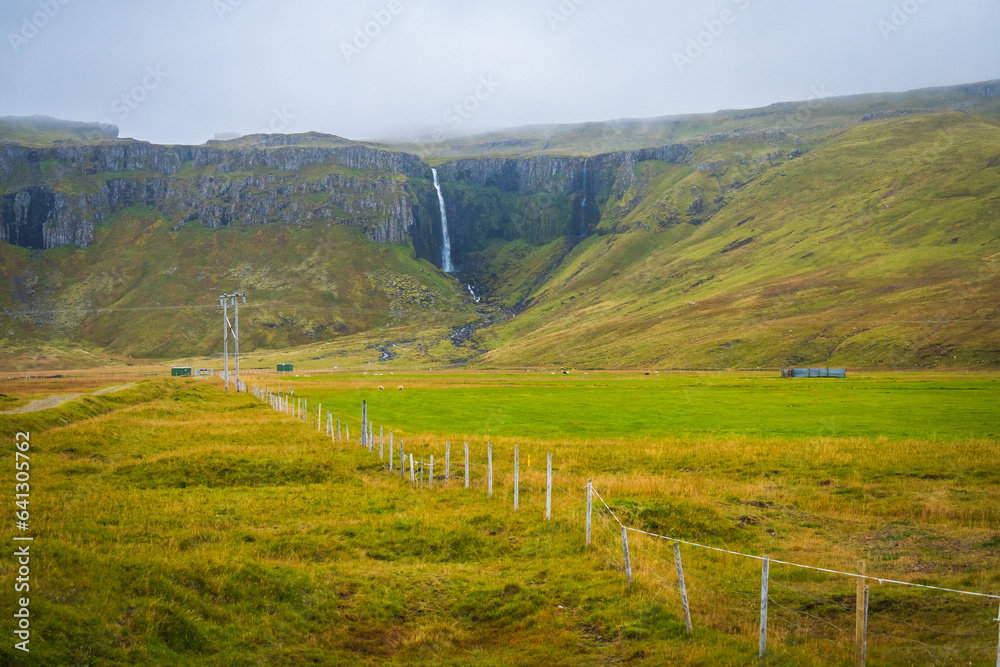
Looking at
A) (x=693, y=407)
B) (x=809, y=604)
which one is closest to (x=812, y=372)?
(x=693, y=407)

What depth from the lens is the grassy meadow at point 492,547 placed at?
14672mm

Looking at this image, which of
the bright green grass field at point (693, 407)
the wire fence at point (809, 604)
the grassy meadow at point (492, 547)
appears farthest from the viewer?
the bright green grass field at point (693, 407)

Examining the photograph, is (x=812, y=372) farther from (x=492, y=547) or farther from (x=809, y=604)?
(x=809, y=604)

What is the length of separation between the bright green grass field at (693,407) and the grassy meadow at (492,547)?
4.26 m

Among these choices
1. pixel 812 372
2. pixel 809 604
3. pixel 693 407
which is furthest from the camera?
pixel 812 372

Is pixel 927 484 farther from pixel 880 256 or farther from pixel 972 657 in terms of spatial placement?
pixel 880 256

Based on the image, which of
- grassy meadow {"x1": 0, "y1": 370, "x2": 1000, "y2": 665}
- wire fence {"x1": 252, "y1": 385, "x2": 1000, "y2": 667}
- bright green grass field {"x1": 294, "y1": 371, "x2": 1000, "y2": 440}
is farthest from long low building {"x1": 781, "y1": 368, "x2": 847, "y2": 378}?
wire fence {"x1": 252, "y1": 385, "x2": 1000, "y2": 667}

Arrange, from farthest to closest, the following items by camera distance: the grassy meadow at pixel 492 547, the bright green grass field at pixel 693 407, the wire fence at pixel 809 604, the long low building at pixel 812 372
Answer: the long low building at pixel 812 372 → the bright green grass field at pixel 693 407 → the grassy meadow at pixel 492 547 → the wire fence at pixel 809 604

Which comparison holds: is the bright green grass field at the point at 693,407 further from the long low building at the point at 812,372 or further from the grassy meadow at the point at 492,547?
the long low building at the point at 812,372


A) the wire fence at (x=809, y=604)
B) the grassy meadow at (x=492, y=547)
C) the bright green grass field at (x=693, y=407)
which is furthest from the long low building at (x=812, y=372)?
the wire fence at (x=809, y=604)

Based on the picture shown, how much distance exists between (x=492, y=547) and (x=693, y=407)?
173ft

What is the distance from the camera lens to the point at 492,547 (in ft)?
74.1

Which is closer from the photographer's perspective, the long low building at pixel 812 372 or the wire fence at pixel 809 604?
the wire fence at pixel 809 604

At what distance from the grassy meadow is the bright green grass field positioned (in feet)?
14.0
